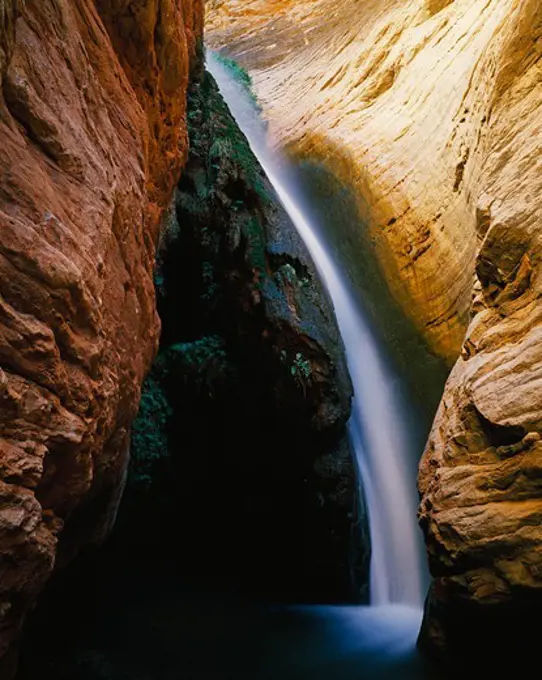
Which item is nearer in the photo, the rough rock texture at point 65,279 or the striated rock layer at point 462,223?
the rough rock texture at point 65,279

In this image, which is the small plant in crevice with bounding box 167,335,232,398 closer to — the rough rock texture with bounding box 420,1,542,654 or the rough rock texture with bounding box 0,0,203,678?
the rough rock texture with bounding box 0,0,203,678

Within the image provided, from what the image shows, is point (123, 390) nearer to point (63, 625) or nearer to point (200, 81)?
point (63, 625)

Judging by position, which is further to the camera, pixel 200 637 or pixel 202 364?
pixel 202 364

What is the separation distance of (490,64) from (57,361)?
6402mm

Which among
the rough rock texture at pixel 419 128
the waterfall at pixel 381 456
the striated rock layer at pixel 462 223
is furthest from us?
the rough rock texture at pixel 419 128

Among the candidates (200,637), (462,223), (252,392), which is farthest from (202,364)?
(462,223)

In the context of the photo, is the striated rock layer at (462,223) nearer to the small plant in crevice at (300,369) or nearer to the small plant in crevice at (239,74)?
the small plant in crevice at (239,74)

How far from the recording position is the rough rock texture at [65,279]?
249 cm

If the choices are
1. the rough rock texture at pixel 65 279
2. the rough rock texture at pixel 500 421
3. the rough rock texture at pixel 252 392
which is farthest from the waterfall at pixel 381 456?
the rough rock texture at pixel 65 279

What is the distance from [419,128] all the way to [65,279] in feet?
24.9

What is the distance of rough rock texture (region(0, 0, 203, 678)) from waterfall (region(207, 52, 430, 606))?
3428 mm

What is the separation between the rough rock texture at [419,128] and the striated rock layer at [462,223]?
3cm

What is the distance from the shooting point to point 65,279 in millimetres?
2781

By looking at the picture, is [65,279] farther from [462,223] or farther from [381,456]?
[462,223]
